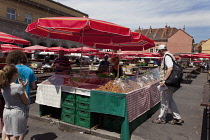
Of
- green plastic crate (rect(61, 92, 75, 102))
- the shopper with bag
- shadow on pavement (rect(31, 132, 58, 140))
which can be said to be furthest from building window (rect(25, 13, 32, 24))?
A: the shopper with bag

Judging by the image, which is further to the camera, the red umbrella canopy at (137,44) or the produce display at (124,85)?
the red umbrella canopy at (137,44)

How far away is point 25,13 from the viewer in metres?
25.8

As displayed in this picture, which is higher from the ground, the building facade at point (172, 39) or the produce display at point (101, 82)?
the building facade at point (172, 39)

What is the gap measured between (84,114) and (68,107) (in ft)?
1.71

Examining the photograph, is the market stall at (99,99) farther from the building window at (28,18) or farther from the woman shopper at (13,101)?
the building window at (28,18)

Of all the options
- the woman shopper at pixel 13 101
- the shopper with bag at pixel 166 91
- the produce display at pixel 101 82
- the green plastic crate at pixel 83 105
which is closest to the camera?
the woman shopper at pixel 13 101

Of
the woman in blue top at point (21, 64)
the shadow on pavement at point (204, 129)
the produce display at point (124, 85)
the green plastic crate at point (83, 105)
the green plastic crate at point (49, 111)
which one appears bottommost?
the shadow on pavement at point (204, 129)

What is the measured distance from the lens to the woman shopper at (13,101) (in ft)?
8.55

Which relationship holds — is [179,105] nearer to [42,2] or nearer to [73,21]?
[73,21]

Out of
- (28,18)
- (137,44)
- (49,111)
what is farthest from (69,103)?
(28,18)

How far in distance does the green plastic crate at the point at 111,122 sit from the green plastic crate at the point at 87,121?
205 millimetres

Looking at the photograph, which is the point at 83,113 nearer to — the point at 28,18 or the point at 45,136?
the point at 45,136

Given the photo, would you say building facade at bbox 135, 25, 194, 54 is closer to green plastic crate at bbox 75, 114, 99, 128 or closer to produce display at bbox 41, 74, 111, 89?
produce display at bbox 41, 74, 111, 89

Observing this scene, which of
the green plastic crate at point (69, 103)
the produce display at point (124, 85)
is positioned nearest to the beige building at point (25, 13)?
the green plastic crate at point (69, 103)
